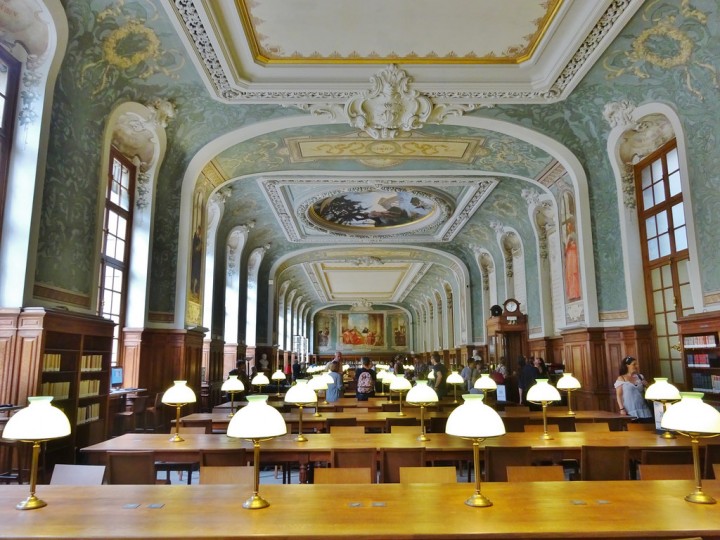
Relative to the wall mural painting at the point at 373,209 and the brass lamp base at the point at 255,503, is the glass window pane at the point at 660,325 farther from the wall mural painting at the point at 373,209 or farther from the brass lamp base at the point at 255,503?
the brass lamp base at the point at 255,503

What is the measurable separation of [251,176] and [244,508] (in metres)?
10.1

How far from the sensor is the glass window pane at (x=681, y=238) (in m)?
8.86

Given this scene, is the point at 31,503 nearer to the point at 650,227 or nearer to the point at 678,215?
the point at 678,215

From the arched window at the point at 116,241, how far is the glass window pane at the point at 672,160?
9168mm

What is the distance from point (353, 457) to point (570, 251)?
7990 mm

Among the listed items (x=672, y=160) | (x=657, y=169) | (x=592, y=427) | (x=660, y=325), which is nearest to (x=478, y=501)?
(x=592, y=427)

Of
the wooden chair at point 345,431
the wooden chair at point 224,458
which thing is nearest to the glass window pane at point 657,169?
the wooden chair at point 345,431

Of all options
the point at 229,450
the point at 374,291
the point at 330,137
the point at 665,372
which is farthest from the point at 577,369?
the point at 374,291

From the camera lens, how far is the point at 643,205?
9992 millimetres

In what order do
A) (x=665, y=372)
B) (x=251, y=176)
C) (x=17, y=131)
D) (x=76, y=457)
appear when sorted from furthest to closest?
1. (x=251, y=176)
2. (x=665, y=372)
3. (x=76, y=457)
4. (x=17, y=131)

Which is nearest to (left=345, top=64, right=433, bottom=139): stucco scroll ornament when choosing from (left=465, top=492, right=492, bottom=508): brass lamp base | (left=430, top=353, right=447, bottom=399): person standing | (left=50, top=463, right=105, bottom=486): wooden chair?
(left=430, top=353, right=447, bottom=399): person standing

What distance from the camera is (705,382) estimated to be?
7.84 m

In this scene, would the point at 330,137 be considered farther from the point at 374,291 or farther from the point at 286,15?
the point at 374,291

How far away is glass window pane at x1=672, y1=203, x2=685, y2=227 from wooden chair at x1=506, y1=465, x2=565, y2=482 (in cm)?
641
